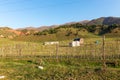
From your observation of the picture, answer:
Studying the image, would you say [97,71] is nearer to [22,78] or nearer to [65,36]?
[22,78]

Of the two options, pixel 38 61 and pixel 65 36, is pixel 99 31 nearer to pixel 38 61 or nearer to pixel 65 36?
pixel 65 36

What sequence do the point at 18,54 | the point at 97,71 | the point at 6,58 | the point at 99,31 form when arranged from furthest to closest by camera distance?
the point at 99,31, the point at 18,54, the point at 6,58, the point at 97,71

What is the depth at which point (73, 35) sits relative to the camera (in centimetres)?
5422

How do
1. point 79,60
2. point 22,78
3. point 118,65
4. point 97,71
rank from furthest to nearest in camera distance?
point 79,60
point 118,65
point 97,71
point 22,78

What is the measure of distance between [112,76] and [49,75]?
2.83 m

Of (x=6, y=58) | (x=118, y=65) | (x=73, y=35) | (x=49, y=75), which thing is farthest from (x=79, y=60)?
(x=73, y=35)

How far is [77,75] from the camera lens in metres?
10.9

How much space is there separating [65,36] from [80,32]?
4.42m

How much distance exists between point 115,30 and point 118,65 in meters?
41.1

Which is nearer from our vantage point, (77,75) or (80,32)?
(77,75)

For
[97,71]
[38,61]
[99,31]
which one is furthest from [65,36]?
[97,71]

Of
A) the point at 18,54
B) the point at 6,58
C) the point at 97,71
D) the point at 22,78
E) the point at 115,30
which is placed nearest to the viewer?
the point at 22,78

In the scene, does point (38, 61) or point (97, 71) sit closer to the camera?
point (97, 71)

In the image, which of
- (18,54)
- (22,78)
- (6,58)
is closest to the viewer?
(22,78)
